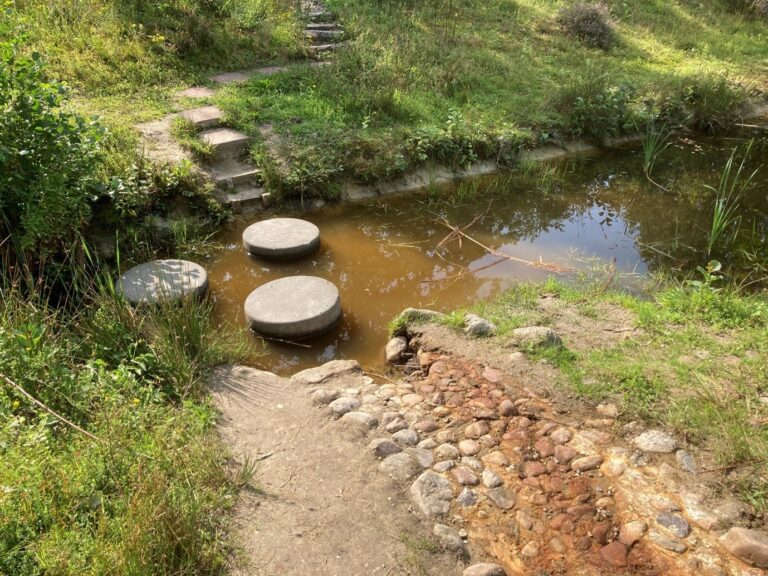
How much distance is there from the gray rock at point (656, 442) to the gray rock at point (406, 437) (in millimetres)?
1351

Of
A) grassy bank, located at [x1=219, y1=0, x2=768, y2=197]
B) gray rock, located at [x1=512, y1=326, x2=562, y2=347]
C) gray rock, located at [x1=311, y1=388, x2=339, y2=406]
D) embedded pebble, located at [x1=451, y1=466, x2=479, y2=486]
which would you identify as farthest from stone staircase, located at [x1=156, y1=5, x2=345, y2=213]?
embedded pebble, located at [x1=451, y1=466, x2=479, y2=486]

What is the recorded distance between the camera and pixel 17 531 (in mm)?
2426

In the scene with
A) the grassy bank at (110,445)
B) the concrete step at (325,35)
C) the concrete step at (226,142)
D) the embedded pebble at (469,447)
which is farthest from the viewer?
the concrete step at (325,35)

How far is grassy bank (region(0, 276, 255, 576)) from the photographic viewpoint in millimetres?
2426

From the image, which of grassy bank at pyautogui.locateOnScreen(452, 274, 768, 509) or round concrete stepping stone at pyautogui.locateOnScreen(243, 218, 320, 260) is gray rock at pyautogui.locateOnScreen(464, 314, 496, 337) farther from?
round concrete stepping stone at pyautogui.locateOnScreen(243, 218, 320, 260)

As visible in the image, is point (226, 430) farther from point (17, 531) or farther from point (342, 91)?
point (342, 91)

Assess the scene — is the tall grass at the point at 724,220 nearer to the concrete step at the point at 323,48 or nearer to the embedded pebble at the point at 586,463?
the embedded pebble at the point at 586,463

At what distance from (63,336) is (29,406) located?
2.17ft

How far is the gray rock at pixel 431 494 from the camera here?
3105 mm

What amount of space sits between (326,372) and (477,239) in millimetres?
2973

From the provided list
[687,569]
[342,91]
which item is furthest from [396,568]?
[342,91]

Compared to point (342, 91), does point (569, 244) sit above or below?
below

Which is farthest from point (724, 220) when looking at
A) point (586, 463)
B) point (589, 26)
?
point (589, 26)

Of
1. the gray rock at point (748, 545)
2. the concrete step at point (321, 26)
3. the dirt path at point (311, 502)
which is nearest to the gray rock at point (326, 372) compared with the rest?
the dirt path at point (311, 502)
